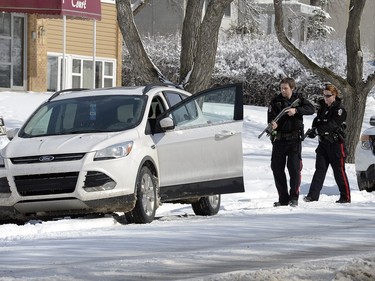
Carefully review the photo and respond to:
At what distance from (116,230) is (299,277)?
4.68m

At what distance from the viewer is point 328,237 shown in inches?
442

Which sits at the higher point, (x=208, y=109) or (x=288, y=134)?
(x=208, y=109)

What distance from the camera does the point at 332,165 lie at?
17.1 meters

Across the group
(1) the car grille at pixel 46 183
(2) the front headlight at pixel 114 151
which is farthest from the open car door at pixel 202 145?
(1) the car grille at pixel 46 183

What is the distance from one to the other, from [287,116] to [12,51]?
2413 cm

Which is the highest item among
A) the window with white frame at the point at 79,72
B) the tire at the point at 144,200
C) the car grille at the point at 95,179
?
the car grille at the point at 95,179

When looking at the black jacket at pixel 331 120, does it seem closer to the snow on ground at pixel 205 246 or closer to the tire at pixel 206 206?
the snow on ground at pixel 205 246

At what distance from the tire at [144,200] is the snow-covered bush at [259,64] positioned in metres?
29.9

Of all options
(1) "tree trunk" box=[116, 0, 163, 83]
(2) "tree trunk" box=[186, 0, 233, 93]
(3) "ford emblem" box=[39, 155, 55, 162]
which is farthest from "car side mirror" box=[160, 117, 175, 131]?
(1) "tree trunk" box=[116, 0, 163, 83]

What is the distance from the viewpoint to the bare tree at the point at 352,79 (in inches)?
1081

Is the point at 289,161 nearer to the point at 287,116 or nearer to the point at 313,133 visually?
the point at 287,116

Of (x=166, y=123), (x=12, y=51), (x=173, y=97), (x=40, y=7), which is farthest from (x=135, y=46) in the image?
(x=12, y=51)

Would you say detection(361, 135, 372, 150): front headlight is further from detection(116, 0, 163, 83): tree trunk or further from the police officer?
detection(116, 0, 163, 83): tree trunk

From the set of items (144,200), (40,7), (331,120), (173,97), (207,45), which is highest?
(40,7)
